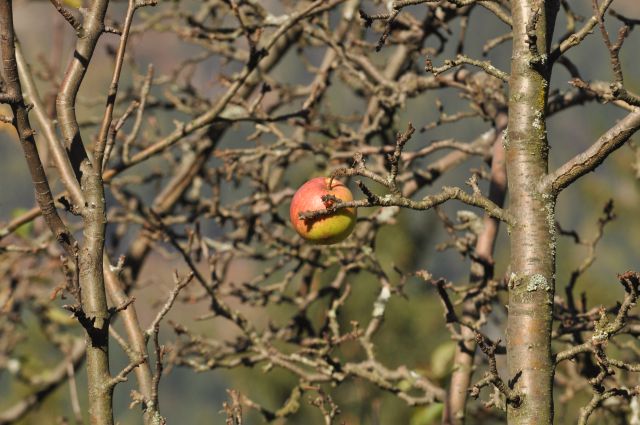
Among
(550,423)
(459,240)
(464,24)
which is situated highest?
(464,24)

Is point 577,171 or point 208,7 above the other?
point 208,7

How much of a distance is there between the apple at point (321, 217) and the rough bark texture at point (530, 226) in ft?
2.17

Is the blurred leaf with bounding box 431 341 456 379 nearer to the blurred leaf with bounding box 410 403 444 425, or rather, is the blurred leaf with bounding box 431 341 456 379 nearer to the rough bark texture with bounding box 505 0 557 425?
the blurred leaf with bounding box 410 403 444 425

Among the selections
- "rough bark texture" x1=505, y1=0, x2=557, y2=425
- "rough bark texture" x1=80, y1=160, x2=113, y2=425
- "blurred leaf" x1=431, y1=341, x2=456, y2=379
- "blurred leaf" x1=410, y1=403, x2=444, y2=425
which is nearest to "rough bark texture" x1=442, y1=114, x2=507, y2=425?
"blurred leaf" x1=410, y1=403, x2=444, y2=425

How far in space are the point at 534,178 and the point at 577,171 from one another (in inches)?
4.4

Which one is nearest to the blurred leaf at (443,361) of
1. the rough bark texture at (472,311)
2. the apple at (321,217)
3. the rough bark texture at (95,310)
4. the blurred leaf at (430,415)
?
the blurred leaf at (430,415)

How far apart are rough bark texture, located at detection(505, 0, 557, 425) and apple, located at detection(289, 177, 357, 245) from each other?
66 cm

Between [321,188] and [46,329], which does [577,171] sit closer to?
[321,188]

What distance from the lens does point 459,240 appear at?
11.8ft

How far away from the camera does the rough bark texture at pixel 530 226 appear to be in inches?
75.6

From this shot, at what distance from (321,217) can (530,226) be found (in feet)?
2.43

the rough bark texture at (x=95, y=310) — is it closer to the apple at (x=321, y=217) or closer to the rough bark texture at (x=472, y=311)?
the apple at (x=321, y=217)

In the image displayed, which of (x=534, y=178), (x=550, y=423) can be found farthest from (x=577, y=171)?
(x=550, y=423)

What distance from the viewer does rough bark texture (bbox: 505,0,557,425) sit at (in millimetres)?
1920
